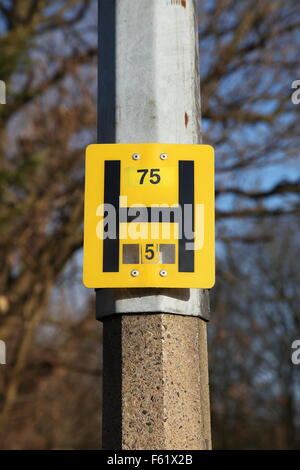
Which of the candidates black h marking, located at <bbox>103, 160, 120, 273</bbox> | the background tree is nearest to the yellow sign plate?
black h marking, located at <bbox>103, 160, 120, 273</bbox>

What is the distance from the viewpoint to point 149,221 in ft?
6.50

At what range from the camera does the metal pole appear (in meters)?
1.90

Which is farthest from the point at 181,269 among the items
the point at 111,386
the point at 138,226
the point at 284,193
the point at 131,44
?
the point at 284,193

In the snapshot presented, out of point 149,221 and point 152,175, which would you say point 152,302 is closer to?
point 149,221

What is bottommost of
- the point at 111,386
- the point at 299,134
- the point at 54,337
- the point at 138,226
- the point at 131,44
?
the point at 111,386

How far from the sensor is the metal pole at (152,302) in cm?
190

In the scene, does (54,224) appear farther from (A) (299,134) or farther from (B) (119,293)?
(B) (119,293)

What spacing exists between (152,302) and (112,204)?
0.26 meters

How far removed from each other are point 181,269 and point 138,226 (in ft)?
0.48

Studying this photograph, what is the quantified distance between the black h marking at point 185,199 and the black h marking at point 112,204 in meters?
0.15

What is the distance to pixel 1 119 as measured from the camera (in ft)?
35.0

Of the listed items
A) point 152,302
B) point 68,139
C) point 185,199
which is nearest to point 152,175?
point 185,199
